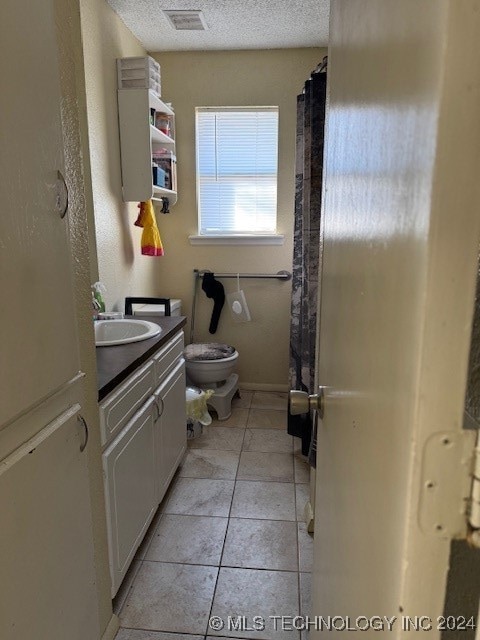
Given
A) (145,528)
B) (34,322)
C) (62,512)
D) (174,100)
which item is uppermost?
(174,100)

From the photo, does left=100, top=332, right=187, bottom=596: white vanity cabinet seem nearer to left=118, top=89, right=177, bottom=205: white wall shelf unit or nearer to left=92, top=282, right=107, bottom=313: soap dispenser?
left=92, top=282, right=107, bottom=313: soap dispenser

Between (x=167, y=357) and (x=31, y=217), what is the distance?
4.07 ft

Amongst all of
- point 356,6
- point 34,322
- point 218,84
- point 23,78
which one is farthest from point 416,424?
point 218,84

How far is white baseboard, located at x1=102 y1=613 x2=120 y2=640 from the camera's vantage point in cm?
137

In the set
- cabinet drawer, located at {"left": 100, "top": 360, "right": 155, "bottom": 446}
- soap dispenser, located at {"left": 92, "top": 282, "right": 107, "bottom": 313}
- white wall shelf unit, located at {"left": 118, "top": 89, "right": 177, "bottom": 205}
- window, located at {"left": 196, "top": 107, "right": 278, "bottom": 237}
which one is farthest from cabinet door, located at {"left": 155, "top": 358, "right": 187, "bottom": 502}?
window, located at {"left": 196, "top": 107, "right": 278, "bottom": 237}

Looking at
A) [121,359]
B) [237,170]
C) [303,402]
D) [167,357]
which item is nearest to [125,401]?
[121,359]

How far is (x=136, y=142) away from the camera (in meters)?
2.57

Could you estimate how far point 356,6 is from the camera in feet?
2.03

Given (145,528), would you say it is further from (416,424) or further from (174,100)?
(174,100)

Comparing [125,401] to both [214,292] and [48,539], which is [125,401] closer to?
[48,539]

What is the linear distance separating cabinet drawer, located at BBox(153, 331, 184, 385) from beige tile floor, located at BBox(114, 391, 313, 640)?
2.21 ft

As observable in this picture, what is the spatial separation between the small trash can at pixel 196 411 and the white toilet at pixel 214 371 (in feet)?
0.45

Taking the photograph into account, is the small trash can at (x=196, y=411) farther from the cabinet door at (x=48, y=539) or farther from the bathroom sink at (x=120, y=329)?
the cabinet door at (x=48, y=539)

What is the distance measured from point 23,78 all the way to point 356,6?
0.60m
